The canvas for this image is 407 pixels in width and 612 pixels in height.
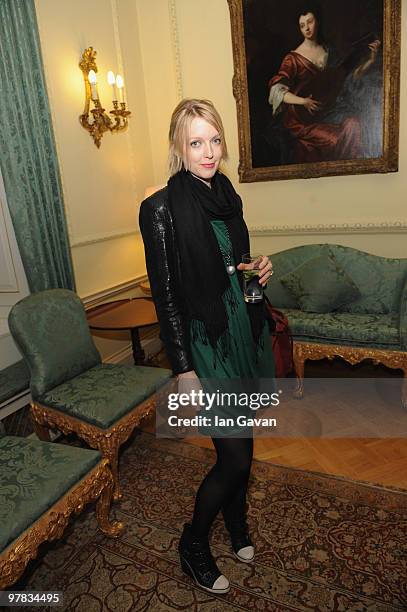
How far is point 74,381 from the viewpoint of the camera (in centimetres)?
276

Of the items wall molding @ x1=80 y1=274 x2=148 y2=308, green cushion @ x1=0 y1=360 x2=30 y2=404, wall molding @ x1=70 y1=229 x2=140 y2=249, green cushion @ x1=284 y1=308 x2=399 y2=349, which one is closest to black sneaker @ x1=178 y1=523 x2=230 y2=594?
green cushion @ x1=0 y1=360 x2=30 y2=404

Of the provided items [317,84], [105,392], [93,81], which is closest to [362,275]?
[317,84]

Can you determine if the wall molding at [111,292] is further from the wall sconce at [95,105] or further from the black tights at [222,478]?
the black tights at [222,478]

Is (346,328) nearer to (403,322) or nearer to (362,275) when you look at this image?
(403,322)

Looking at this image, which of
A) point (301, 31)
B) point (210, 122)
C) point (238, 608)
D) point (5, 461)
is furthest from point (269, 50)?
point (238, 608)

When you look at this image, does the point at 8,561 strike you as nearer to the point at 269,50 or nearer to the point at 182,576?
the point at 182,576

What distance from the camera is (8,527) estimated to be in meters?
1.64

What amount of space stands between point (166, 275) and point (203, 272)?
144 mm

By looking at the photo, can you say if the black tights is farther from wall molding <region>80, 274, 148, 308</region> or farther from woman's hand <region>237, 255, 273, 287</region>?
wall molding <region>80, 274, 148, 308</region>

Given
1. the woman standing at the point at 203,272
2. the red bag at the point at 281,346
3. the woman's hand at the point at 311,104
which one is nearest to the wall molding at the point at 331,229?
the woman's hand at the point at 311,104

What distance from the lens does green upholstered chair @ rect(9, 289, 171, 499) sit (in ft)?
8.16

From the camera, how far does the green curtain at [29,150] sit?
2873 mm

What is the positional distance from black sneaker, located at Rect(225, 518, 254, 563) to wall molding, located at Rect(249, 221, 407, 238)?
2.97 m

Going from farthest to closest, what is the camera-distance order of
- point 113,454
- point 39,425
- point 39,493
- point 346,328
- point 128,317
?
point 128,317
point 346,328
point 39,425
point 113,454
point 39,493
